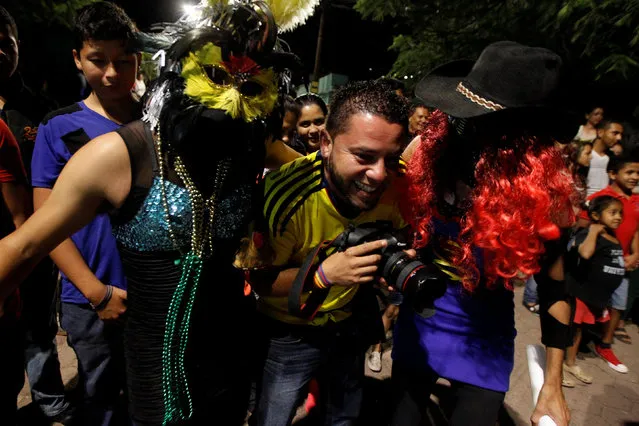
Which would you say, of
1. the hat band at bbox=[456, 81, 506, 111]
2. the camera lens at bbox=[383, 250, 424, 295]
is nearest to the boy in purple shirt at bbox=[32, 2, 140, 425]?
the camera lens at bbox=[383, 250, 424, 295]

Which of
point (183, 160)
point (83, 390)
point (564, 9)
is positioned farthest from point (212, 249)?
point (564, 9)

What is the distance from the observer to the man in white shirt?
515 centimetres


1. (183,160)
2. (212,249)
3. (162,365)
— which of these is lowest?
(162,365)

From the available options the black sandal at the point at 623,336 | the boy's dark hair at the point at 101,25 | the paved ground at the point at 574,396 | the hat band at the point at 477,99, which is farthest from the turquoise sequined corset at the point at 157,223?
the black sandal at the point at 623,336

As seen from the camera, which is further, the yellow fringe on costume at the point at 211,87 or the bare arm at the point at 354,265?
the bare arm at the point at 354,265

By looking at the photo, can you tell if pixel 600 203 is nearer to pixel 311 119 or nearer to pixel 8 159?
pixel 311 119

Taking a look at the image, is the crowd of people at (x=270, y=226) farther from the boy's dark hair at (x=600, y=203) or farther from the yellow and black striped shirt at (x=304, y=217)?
the boy's dark hair at (x=600, y=203)

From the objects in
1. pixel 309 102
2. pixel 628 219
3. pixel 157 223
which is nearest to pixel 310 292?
pixel 157 223

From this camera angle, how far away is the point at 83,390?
1.89 m

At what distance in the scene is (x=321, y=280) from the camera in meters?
1.51

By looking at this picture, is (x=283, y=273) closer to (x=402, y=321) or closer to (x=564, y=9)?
(x=402, y=321)

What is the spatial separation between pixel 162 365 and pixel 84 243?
0.73 metres

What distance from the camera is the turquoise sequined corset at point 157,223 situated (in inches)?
50.4

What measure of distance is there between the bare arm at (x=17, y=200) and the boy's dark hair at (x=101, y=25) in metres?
0.72
